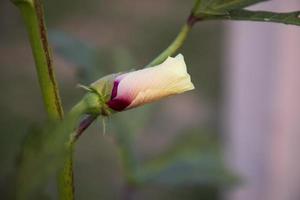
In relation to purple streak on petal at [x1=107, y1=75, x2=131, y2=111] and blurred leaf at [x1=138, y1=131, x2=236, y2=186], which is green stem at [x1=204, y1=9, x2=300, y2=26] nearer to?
purple streak on petal at [x1=107, y1=75, x2=131, y2=111]

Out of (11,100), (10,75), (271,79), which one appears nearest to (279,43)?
(271,79)

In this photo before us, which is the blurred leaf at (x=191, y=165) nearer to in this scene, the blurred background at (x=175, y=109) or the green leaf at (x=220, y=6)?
the blurred background at (x=175, y=109)

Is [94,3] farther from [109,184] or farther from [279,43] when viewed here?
[279,43]

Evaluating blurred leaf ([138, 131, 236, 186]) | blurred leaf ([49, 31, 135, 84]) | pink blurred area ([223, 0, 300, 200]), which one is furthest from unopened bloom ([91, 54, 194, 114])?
pink blurred area ([223, 0, 300, 200])

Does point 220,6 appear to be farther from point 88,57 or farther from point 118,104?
point 88,57

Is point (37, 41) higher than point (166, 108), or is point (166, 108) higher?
point (37, 41)

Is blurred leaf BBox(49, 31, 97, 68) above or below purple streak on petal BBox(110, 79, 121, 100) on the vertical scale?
below

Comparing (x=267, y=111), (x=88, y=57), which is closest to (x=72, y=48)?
(x=88, y=57)

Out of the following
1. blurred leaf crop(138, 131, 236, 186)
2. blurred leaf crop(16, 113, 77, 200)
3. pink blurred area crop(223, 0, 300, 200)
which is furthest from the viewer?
pink blurred area crop(223, 0, 300, 200)
